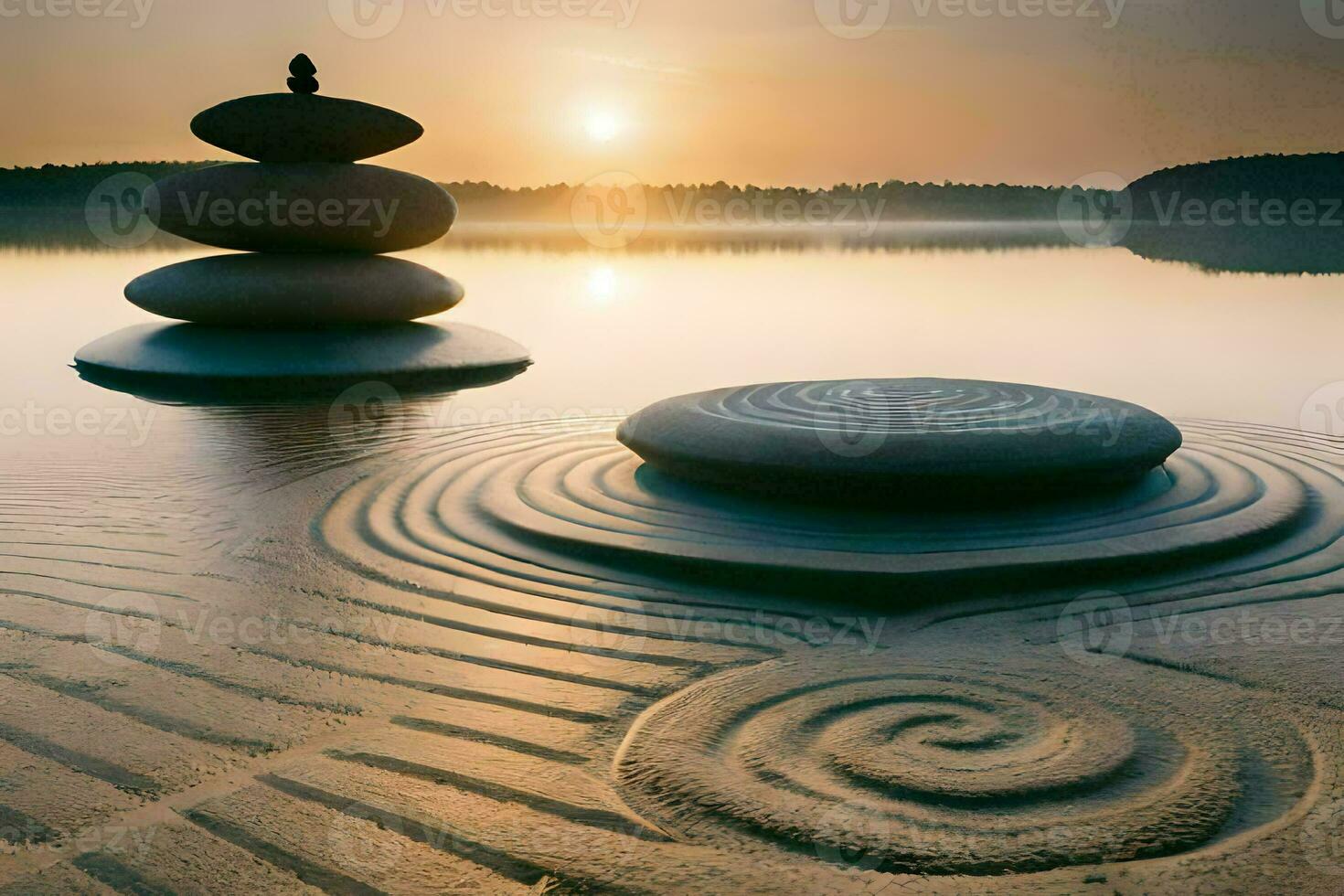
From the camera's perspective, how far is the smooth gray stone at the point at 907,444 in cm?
527

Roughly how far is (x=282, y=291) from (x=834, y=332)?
7.40m

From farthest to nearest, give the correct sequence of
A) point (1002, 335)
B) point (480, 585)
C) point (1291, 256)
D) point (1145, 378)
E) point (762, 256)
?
point (762, 256), point (1291, 256), point (1002, 335), point (1145, 378), point (480, 585)

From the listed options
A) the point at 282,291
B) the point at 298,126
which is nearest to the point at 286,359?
the point at 282,291

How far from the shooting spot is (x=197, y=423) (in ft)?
28.2

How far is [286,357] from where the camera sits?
11.2m

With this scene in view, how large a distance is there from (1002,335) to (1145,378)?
157 inches

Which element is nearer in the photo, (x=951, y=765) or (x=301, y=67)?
(x=951, y=765)

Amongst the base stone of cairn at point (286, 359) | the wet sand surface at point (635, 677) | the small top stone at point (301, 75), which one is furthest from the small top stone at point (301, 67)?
the wet sand surface at point (635, 677)

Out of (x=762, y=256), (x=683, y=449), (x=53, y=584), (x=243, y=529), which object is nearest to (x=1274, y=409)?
(x=683, y=449)

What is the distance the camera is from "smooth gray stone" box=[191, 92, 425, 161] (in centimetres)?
1198

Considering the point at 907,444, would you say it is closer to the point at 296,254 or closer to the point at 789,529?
the point at 789,529

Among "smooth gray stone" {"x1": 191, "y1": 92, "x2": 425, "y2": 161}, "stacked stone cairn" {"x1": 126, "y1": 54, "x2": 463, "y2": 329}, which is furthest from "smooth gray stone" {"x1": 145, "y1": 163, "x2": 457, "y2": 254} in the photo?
"smooth gray stone" {"x1": 191, "y1": 92, "x2": 425, "y2": 161}

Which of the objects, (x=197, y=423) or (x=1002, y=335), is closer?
(x=197, y=423)

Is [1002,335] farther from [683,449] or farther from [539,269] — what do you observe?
[539,269]
